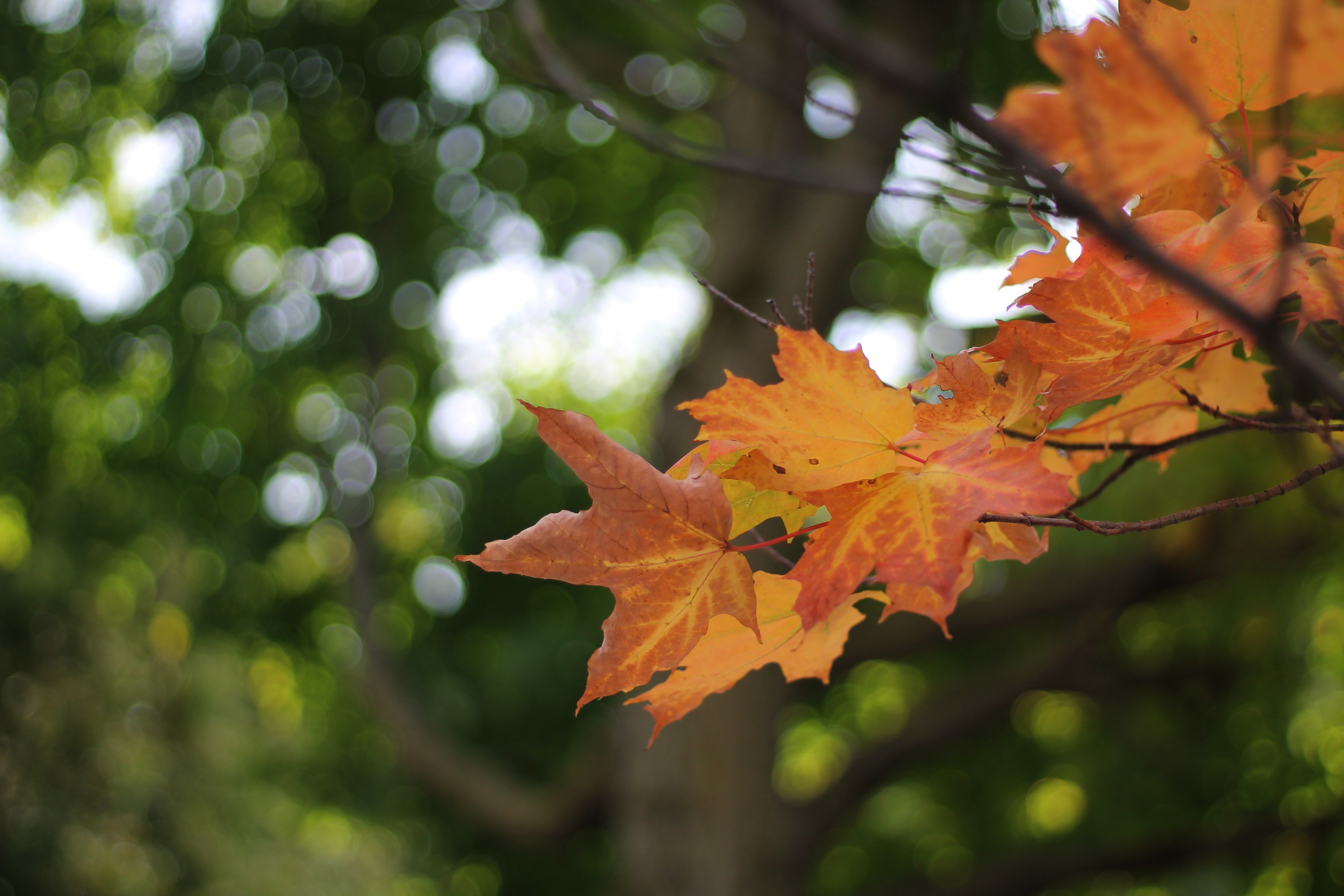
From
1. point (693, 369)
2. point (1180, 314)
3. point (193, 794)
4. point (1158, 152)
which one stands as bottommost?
point (193, 794)

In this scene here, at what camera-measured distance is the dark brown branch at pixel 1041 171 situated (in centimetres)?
25

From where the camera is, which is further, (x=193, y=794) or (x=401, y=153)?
(x=193, y=794)

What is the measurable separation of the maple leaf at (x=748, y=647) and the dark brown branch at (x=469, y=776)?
10.2 feet

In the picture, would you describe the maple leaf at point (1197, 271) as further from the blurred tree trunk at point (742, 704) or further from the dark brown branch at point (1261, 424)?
the blurred tree trunk at point (742, 704)

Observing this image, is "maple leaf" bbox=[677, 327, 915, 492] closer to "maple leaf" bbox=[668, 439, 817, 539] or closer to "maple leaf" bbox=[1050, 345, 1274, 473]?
"maple leaf" bbox=[668, 439, 817, 539]

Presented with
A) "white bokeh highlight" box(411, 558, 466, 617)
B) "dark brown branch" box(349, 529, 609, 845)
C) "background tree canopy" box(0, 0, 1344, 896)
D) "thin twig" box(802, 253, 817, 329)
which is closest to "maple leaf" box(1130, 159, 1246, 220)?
"thin twig" box(802, 253, 817, 329)

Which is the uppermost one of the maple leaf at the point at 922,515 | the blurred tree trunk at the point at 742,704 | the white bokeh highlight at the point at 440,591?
the maple leaf at the point at 922,515

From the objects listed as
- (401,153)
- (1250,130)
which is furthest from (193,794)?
(1250,130)

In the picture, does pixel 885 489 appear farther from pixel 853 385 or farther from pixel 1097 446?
pixel 1097 446

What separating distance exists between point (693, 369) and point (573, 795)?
189 cm

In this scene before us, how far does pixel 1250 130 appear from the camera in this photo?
20.6 inches

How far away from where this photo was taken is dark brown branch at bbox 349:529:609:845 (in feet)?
11.9

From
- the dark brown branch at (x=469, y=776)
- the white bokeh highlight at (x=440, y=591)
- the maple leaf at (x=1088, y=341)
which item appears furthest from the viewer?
the white bokeh highlight at (x=440, y=591)

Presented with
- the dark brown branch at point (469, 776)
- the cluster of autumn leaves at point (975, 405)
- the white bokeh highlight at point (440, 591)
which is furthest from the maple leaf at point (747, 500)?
the white bokeh highlight at point (440, 591)
